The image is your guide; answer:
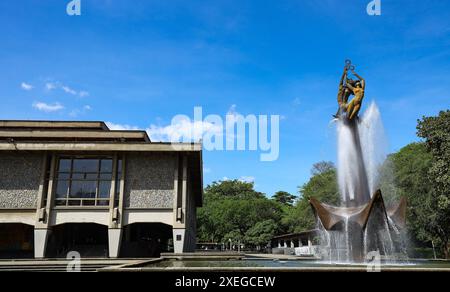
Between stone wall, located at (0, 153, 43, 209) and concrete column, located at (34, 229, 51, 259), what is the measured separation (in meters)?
1.71

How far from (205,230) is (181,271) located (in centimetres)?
5769

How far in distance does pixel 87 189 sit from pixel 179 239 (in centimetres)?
655

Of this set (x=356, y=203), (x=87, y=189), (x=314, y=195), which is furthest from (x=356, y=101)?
(x=314, y=195)

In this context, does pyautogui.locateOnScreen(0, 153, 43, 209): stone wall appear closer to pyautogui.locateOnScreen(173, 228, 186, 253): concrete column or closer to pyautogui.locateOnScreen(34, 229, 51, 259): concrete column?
pyautogui.locateOnScreen(34, 229, 51, 259): concrete column

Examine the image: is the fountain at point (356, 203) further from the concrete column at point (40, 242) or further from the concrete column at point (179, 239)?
the concrete column at point (40, 242)

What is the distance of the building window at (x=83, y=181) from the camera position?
74.8 feet

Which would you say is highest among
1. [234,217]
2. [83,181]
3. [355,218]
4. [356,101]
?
[356,101]

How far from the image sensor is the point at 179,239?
22156 mm

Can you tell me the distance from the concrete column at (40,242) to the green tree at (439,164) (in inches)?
928

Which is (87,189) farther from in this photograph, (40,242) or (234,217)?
(234,217)

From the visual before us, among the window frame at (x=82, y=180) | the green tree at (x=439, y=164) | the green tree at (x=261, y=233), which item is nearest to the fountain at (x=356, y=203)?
the green tree at (x=439, y=164)

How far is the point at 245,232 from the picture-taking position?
2329 inches

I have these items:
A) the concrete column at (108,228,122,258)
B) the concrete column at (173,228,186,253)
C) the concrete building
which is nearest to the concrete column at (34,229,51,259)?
the concrete building
